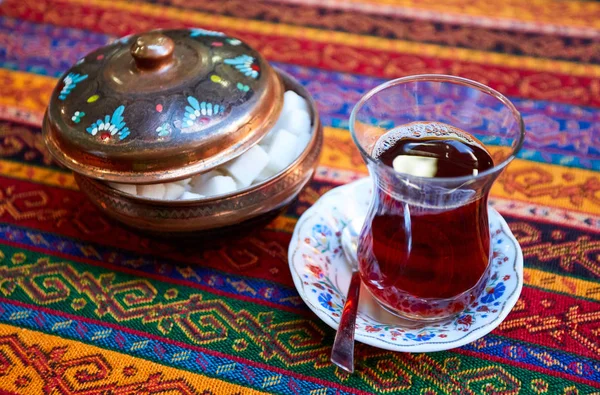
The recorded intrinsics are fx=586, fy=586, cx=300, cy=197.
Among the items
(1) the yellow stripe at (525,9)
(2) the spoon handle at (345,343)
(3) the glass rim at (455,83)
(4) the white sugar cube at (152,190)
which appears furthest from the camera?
(1) the yellow stripe at (525,9)

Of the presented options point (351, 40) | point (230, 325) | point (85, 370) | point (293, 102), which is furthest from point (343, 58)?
point (85, 370)

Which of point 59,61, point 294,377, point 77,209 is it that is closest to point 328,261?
point 294,377

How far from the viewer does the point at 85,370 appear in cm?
81

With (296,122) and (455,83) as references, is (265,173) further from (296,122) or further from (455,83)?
(455,83)

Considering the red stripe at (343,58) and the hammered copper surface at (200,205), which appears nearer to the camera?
the hammered copper surface at (200,205)

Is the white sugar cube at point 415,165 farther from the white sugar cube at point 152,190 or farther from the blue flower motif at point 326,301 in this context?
the white sugar cube at point 152,190

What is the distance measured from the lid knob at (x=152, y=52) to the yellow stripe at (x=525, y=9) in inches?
35.0

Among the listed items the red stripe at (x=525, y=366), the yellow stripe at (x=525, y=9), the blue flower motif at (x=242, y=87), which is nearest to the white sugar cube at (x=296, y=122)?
the blue flower motif at (x=242, y=87)

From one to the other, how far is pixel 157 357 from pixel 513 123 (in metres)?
0.58

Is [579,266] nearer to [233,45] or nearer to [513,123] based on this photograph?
[513,123]

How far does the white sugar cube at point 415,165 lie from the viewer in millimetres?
734

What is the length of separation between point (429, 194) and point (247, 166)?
0.31 m

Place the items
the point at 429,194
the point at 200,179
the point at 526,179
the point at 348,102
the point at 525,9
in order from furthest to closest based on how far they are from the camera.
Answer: the point at 525,9
the point at 348,102
the point at 526,179
the point at 200,179
the point at 429,194

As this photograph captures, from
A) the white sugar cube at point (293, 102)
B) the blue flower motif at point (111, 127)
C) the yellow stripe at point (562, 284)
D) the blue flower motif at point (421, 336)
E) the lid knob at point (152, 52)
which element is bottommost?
the yellow stripe at point (562, 284)
